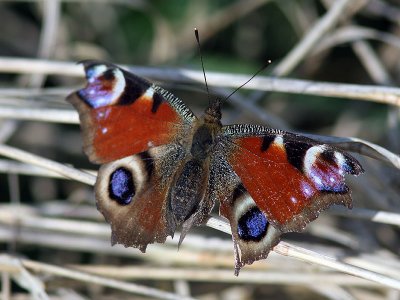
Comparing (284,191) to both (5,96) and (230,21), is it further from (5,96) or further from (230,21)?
(230,21)

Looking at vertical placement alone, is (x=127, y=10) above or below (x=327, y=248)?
above

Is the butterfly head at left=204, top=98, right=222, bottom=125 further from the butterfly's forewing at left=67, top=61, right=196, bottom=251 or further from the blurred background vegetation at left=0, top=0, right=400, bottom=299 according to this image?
the blurred background vegetation at left=0, top=0, right=400, bottom=299

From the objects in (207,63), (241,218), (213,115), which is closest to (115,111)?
(213,115)

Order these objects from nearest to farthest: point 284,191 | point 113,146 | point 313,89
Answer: point 284,191, point 113,146, point 313,89

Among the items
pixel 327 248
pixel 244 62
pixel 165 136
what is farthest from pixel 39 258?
pixel 244 62

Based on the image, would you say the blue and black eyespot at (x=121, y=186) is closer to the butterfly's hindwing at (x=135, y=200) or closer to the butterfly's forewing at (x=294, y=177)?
the butterfly's hindwing at (x=135, y=200)

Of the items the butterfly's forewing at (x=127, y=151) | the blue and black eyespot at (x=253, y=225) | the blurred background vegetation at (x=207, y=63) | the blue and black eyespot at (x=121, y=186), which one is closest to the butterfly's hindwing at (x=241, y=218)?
the blue and black eyespot at (x=253, y=225)
